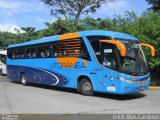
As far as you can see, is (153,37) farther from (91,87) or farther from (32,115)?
(32,115)

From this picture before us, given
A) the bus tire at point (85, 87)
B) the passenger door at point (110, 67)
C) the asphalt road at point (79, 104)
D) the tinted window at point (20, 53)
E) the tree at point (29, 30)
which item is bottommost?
the asphalt road at point (79, 104)

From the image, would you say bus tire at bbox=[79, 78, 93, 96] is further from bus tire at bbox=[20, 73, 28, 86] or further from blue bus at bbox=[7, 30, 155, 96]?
bus tire at bbox=[20, 73, 28, 86]

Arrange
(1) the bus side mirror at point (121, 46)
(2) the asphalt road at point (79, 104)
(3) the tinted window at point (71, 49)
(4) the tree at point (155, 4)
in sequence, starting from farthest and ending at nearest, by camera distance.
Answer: (4) the tree at point (155, 4) < (3) the tinted window at point (71, 49) < (1) the bus side mirror at point (121, 46) < (2) the asphalt road at point (79, 104)

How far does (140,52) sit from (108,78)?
191 centimetres

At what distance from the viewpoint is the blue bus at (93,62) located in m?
15.3

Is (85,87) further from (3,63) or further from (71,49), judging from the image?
(3,63)

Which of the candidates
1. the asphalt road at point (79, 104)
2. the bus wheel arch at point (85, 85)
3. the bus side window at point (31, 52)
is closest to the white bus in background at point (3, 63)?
the bus side window at point (31, 52)

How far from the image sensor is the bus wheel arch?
16.9 meters

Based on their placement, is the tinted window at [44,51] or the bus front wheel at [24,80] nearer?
the tinted window at [44,51]

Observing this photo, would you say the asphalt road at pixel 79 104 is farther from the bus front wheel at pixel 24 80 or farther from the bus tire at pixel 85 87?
the bus front wheel at pixel 24 80

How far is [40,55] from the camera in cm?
2109

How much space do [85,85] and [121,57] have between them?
9.01ft

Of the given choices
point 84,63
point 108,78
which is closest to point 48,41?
point 84,63

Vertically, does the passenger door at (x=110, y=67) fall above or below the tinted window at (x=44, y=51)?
below
